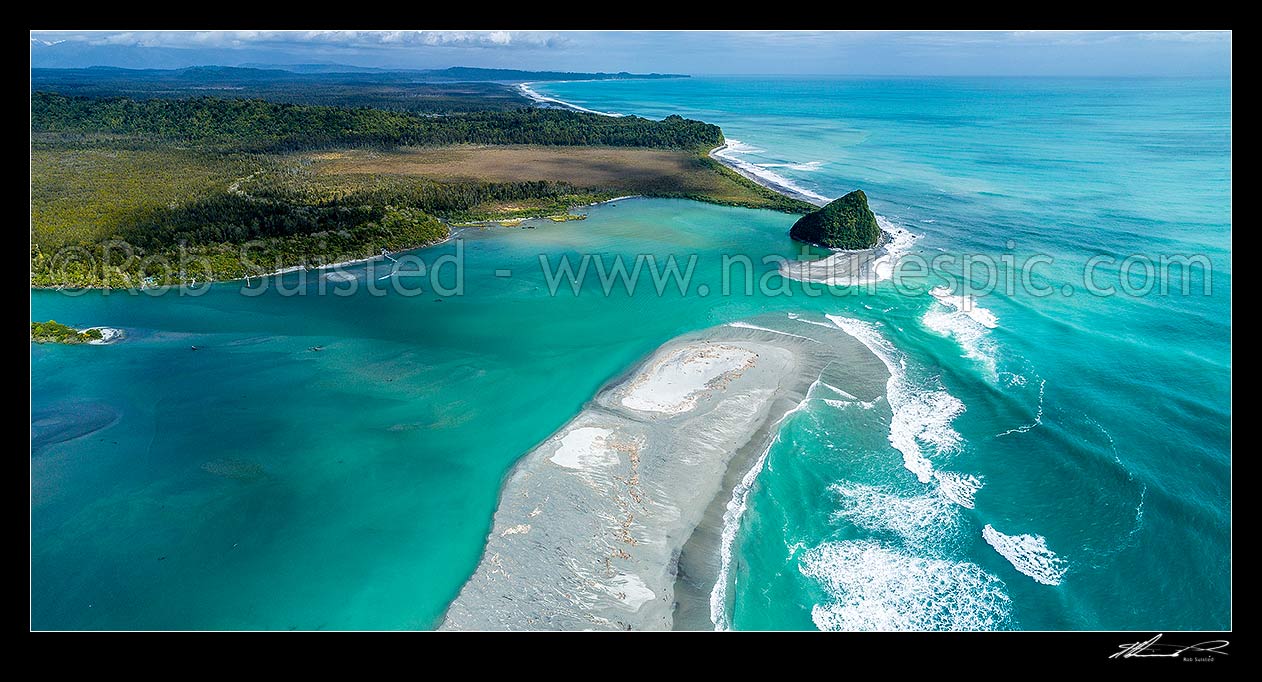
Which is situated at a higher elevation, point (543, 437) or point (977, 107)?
point (977, 107)

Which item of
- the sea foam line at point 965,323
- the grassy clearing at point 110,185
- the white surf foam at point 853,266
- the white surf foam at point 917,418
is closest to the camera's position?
the white surf foam at point 917,418

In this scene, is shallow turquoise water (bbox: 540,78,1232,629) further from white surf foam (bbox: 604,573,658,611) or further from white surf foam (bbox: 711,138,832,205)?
white surf foam (bbox: 711,138,832,205)

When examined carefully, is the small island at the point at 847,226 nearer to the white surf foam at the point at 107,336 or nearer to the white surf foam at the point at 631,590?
the white surf foam at the point at 631,590

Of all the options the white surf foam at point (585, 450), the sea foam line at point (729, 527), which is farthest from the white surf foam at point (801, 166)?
the white surf foam at point (585, 450)
